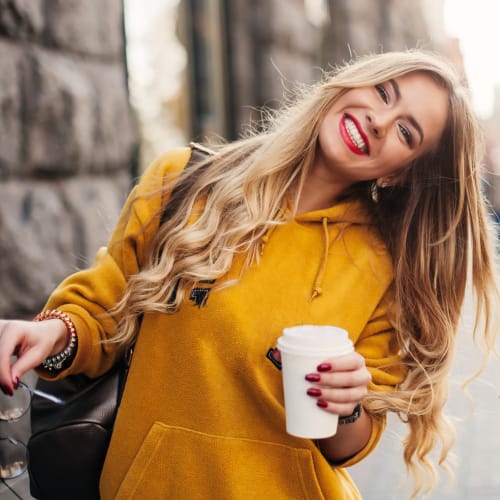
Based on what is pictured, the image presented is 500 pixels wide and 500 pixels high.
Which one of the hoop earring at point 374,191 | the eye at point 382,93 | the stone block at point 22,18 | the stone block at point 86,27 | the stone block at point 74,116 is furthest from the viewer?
the stone block at point 86,27

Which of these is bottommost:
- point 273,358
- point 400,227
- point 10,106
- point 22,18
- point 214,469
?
point 214,469

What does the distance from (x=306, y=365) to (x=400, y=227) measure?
76 cm

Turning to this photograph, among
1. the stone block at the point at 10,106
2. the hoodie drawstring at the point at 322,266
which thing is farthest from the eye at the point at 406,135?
the stone block at the point at 10,106

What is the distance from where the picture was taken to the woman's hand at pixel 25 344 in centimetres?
164

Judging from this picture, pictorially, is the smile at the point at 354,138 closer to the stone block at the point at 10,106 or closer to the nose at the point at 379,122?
the nose at the point at 379,122

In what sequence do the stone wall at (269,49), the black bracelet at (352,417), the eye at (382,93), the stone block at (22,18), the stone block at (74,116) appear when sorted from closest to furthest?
the black bracelet at (352,417)
the eye at (382,93)
the stone block at (22,18)
the stone block at (74,116)
the stone wall at (269,49)

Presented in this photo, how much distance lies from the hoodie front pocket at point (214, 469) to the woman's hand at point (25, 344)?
1.06ft

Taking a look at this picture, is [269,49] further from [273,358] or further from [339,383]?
[339,383]

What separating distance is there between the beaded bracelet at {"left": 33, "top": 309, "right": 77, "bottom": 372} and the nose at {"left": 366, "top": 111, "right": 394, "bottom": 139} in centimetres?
89

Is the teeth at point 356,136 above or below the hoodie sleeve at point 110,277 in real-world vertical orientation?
above

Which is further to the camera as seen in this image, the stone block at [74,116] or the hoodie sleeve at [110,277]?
the stone block at [74,116]

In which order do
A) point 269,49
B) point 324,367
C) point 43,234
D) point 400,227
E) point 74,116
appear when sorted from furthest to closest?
point 269,49 < point 74,116 < point 43,234 < point 400,227 < point 324,367

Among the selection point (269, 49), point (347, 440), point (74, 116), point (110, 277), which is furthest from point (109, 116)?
point (269, 49)

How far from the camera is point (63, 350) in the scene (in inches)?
72.6
